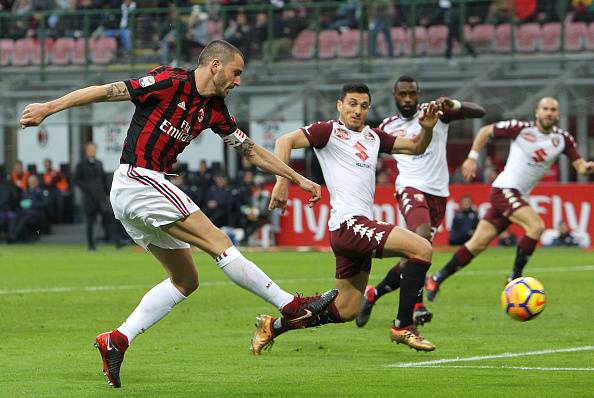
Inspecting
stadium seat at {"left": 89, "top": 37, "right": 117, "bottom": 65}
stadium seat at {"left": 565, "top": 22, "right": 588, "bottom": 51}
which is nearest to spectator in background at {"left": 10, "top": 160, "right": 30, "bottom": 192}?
stadium seat at {"left": 89, "top": 37, "right": 117, "bottom": 65}

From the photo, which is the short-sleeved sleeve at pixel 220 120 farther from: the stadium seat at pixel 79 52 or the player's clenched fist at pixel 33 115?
the stadium seat at pixel 79 52

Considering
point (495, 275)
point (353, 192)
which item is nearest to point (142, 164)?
A: point (353, 192)

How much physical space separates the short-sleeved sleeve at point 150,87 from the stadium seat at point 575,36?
2441cm

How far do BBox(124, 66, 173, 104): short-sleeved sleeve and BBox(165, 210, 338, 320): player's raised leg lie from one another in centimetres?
85

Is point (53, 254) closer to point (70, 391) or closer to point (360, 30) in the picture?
point (360, 30)

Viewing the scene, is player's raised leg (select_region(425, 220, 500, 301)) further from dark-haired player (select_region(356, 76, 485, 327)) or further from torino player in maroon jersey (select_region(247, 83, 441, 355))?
torino player in maroon jersey (select_region(247, 83, 441, 355))

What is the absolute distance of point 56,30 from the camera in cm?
3772

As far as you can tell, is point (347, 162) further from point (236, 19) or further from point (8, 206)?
point (236, 19)

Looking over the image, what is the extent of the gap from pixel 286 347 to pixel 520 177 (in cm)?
640

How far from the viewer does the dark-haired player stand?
44.5 feet

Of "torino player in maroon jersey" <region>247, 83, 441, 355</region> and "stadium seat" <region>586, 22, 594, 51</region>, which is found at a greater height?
"stadium seat" <region>586, 22, 594, 51</region>

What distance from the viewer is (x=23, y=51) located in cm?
3797

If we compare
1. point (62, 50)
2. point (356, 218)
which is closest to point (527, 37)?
point (62, 50)

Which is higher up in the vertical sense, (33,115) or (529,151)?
(33,115)
